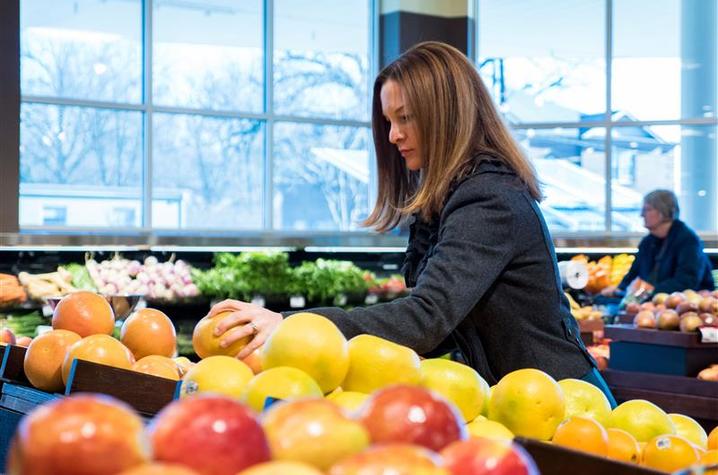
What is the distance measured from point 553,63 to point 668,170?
5.25 feet

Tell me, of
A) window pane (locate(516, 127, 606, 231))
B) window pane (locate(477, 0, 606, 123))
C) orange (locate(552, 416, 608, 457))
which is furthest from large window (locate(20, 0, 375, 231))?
orange (locate(552, 416, 608, 457))

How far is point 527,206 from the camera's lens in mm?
2131

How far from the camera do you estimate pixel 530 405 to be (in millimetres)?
Result: 1551

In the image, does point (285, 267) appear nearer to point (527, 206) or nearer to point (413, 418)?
point (527, 206)

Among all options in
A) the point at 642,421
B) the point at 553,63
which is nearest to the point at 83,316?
the point at 642,421

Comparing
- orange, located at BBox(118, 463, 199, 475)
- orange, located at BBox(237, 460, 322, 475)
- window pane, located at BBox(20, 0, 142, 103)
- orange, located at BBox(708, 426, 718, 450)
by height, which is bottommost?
orange, located at BBox(708, 426, 718, 450)

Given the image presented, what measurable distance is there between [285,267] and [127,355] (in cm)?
504

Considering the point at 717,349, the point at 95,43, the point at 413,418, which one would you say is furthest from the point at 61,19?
the point at 413,418

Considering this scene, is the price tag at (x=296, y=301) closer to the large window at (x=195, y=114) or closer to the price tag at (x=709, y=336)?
the large window at (x=195, y=114)

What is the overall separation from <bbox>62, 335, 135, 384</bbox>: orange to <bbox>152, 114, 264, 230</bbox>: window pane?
7.28 meters

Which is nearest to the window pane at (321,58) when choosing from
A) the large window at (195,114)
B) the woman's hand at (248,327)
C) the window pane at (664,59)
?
the large window at (195,114)

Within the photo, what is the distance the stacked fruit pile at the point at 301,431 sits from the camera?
0.80 m

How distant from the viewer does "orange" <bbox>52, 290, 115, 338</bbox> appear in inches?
84.1

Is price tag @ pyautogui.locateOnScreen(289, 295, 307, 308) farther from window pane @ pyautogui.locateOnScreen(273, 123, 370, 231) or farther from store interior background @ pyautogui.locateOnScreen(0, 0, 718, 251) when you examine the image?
window pane @ pyautogui.locateOnScreen(273, 123, 370, 231)
